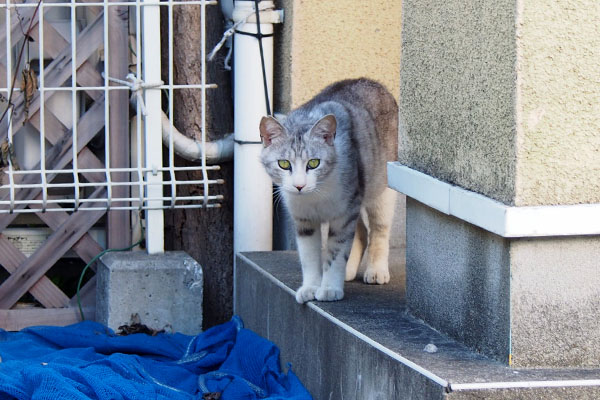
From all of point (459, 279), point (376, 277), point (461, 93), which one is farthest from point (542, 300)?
point (376, 277)

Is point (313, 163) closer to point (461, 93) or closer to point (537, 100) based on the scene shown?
point (461, 93)

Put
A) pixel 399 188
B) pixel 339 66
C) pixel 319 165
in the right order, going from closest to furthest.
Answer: pixel 399 188 < pixel 319 165 < pixel 339 66

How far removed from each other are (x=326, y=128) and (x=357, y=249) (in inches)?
29.7

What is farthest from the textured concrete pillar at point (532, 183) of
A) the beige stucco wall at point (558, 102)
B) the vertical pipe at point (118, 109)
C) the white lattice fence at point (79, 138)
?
the vertical pipe at point (118, 109)

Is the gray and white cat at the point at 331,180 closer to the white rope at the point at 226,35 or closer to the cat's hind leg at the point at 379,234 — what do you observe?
the cat's hind leg at the point at 379,234

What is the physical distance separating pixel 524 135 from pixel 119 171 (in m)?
2.76

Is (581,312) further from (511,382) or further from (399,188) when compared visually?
(399,188)

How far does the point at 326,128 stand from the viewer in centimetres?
360

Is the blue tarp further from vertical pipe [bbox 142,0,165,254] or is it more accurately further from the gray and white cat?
vertical pipe [bbox 142,0,165,254]

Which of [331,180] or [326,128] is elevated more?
[326,128]

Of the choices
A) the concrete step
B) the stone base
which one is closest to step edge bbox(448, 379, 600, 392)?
the concrete step

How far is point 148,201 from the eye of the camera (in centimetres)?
470

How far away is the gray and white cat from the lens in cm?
358

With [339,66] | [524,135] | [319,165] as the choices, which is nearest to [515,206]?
[524,135]
